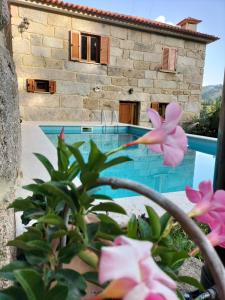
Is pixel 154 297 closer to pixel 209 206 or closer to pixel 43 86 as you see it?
pixel 209 206

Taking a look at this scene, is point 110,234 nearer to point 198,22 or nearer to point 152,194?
point 152,194

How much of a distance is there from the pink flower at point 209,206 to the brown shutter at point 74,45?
28.7ft

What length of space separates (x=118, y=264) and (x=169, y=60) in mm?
10704

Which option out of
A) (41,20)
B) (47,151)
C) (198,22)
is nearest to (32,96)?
(41,20)

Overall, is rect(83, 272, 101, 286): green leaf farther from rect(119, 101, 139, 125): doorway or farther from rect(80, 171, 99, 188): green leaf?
rect(119, 101, 139, 125): doorway

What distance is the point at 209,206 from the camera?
35cm

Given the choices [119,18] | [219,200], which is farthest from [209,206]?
[119,18]

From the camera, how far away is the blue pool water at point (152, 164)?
399 cm

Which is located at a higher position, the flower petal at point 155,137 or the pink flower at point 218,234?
the flower petal at point 155,137

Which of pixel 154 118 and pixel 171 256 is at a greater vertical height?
pixel 154 118

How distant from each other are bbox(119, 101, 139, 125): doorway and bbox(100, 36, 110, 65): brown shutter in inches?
66.3

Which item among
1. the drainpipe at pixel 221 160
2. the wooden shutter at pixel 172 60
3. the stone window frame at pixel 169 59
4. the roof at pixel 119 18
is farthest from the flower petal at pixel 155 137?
the wooden shutter at pixel 172 60

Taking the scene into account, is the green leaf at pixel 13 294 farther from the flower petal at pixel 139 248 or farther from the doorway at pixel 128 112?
the doorway at pixel 128 112

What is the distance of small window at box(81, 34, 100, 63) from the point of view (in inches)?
335
